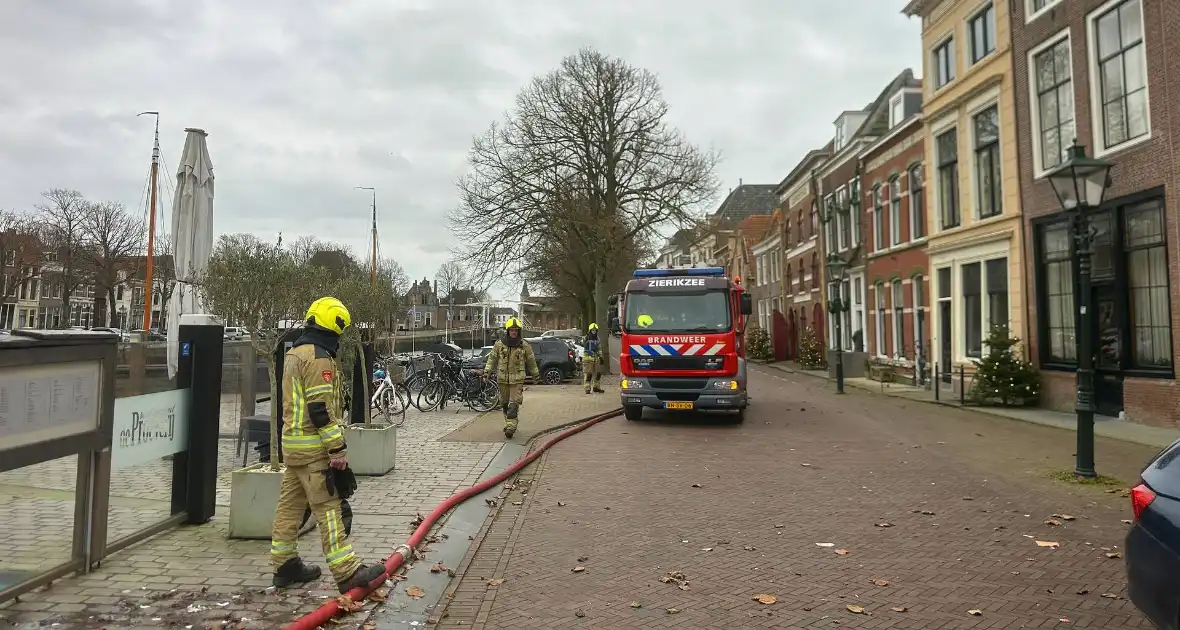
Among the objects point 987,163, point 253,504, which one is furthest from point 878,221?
point 253,504

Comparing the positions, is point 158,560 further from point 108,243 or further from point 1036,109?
point 108,243

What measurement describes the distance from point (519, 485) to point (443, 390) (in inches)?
312

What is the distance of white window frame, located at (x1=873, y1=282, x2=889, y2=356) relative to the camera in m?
26.2

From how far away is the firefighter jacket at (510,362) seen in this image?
36.9 ft

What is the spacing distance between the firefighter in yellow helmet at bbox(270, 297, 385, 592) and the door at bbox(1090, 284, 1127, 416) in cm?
1463

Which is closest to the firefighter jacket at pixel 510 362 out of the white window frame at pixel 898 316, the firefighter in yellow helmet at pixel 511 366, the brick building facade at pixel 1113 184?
the firefighter in yellow helmet at pixel 511 366

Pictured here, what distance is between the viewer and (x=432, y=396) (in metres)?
15.6

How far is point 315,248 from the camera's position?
2493 inches

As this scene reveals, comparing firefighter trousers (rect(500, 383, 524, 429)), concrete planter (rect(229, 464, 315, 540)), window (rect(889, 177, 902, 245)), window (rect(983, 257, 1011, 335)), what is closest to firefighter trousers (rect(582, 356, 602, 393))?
firefighter trousers (rect(500, 383, 524, 429))

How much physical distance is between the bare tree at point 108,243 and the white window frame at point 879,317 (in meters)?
37.4

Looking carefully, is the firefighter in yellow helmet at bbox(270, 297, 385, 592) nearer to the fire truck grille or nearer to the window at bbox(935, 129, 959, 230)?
the fire truck grille

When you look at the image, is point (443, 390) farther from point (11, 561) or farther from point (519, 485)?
point (11, 561)

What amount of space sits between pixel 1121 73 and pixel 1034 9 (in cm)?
352

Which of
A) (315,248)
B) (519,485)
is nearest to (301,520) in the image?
(519,485)
